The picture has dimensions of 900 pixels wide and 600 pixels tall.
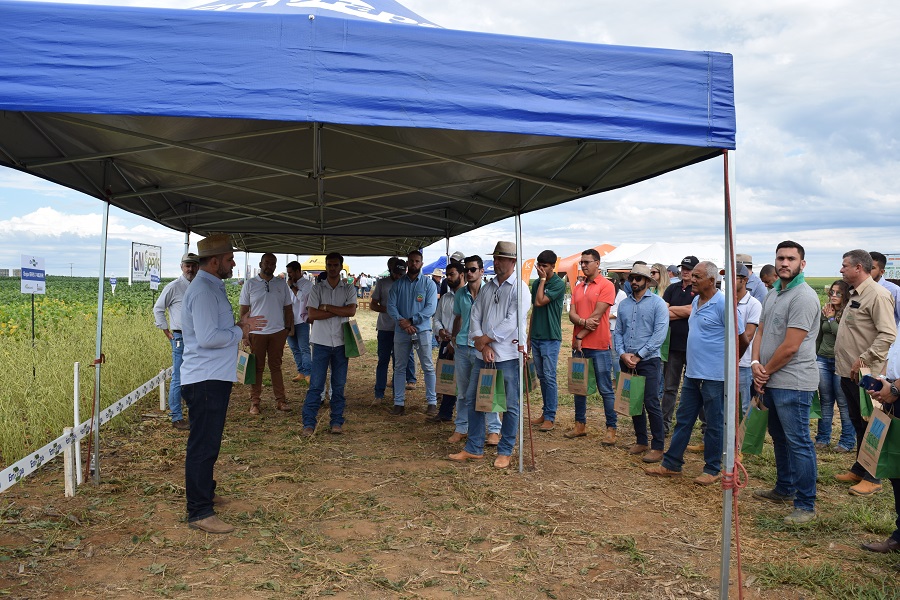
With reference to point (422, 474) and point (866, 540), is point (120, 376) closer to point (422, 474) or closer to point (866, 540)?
point (422, 474)

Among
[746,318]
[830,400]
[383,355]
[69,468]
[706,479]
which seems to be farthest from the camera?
[383,355]

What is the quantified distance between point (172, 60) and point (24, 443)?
4.15 metres

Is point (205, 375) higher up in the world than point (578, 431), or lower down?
higher up

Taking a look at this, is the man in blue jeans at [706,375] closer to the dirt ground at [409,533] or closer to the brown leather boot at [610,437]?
the dirt ground at [409,533]

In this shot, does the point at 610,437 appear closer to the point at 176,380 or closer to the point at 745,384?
the point at 745,384

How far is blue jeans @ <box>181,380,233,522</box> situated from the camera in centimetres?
392

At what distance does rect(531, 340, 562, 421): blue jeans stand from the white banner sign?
28.1 ft

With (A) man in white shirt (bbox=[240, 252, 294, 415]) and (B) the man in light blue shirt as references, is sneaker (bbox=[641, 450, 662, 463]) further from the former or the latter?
(A) man in white shirt (bbox=[240, 252, 294, 415])

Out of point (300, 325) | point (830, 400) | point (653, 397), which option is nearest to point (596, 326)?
point (653, 397)

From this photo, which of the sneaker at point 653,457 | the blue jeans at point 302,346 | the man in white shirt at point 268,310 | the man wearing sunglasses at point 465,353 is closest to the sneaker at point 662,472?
the sneaker at point 653,457

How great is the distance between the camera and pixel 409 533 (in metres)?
4.06

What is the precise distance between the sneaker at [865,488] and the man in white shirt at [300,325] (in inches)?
280

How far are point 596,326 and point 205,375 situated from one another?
4.01 m

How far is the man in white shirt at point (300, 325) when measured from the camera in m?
9.56
